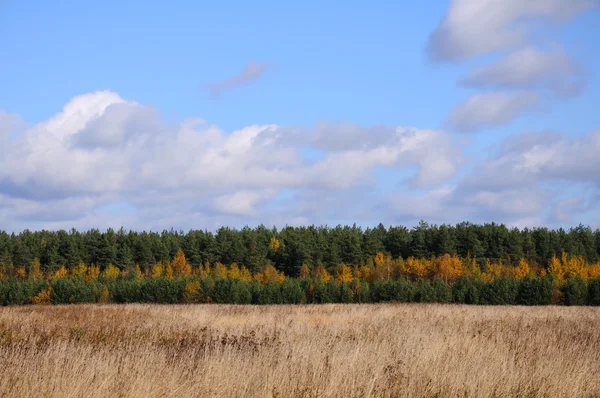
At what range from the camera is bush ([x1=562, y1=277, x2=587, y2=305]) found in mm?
51656

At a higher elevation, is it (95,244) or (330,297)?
(95,244)

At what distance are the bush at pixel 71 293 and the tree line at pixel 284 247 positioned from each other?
25.7 metres

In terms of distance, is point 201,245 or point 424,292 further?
→ point 201,245

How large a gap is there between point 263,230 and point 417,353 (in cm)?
8762

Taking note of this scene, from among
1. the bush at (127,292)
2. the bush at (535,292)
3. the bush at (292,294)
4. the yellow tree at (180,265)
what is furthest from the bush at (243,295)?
the yellow tree at (180,265)

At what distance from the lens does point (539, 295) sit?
173 ft

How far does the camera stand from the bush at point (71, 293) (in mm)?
56219

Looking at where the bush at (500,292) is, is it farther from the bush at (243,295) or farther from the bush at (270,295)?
the bush at (243,295)

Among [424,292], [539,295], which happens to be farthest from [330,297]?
[539,295]

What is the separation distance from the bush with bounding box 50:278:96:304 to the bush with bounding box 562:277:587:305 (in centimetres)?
3950

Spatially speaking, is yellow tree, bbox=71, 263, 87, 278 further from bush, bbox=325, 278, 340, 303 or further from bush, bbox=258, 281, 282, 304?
bush, bbox=325, 278, 340, 303

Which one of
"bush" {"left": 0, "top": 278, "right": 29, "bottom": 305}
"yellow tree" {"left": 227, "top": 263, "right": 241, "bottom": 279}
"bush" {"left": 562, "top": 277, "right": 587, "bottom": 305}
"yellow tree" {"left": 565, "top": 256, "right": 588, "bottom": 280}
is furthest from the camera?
"yellow tree" {"left": 227, "top": 263, "right": 241, "bottom": 279}

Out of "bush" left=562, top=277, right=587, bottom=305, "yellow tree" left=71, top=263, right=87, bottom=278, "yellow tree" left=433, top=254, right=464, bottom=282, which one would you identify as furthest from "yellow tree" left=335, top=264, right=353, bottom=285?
"yellow tree" left=71, top=263, right=87, bottom=278

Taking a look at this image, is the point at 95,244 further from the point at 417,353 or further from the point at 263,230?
the point at 417,353
